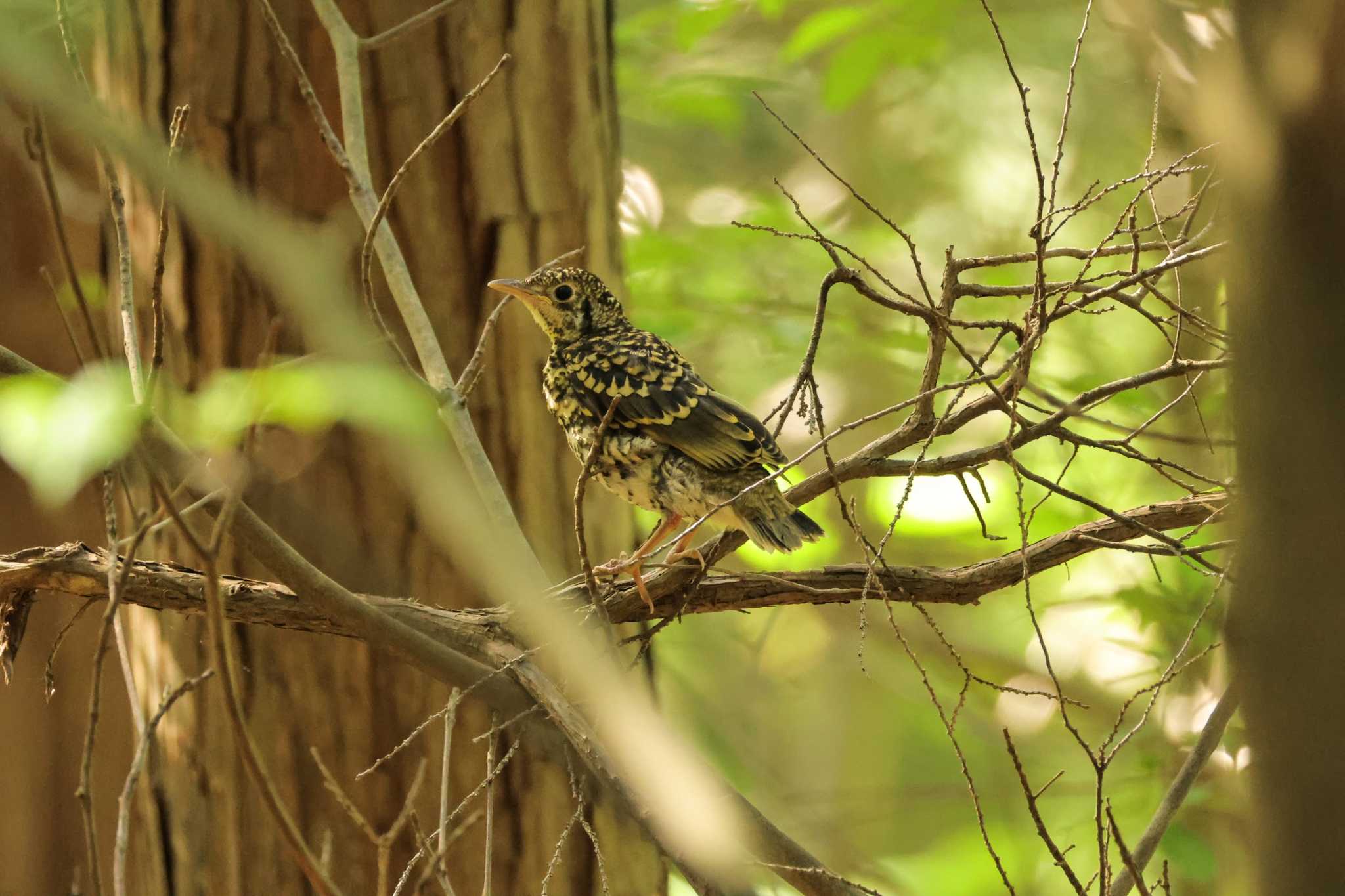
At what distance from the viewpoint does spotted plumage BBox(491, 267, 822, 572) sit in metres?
3.45

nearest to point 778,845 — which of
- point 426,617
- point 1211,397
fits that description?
point 426,617

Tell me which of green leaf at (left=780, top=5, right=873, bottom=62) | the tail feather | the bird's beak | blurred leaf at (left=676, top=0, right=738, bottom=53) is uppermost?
green leaf at (left=780, top=5, right=873, bottom=62)

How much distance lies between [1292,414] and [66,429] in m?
1.16

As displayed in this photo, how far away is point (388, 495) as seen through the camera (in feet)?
12.7

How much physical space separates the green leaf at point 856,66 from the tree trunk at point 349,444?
1.68 m

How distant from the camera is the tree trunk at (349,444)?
12.2 feet

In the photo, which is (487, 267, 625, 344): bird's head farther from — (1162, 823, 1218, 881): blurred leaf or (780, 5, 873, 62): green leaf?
(1162, 823, 1218, 881): blurred leaf

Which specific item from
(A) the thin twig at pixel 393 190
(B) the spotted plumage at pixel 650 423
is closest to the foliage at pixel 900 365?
(B) the spotted plumage at pixel 650 423

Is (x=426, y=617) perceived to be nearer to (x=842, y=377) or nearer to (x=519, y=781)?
(x=519, y=781)

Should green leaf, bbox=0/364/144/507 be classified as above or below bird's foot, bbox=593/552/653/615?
below

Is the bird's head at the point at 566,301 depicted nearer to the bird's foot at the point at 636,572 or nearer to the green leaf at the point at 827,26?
the bird's foot at the point at 636,572

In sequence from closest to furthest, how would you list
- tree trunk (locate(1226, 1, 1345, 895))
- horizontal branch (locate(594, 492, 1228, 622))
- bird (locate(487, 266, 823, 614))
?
1. tree trunk (locate(1226, 1, 1345, 895))
2. horizontal branch (locate(594, 492, 1228, 622))
3. bird (locate(487, 266, 823, 614))

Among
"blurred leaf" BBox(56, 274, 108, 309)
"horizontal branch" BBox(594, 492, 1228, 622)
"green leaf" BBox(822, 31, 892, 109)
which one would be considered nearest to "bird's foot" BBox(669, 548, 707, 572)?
"horizontal branch" BBox(594, 492, 1228, 622)

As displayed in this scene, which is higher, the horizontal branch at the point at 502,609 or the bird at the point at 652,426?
the bird at the point at 652,426
